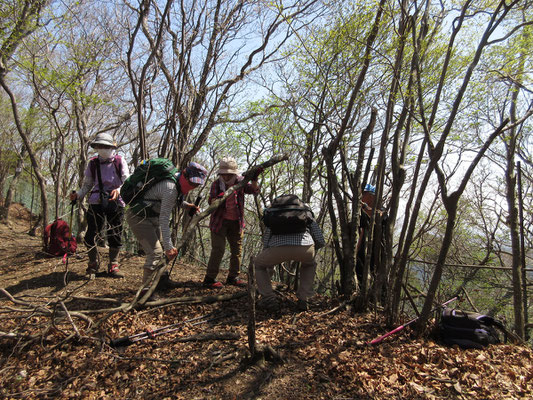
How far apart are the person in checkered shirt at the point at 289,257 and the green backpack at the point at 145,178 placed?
1314mm

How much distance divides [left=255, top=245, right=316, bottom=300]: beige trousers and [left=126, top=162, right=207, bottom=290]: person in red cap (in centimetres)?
95

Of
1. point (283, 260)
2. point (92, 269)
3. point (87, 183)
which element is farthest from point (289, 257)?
point (87, 183)

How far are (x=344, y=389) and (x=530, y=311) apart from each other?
1553 centimetres

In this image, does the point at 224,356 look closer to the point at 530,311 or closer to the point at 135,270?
the point at 135,270

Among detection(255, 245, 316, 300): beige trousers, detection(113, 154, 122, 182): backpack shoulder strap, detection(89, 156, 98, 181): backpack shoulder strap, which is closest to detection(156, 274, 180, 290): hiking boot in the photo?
detection(255, 245, 316, 300): beige trousers

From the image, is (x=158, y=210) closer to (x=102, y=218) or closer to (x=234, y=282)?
(x=102, y=218)

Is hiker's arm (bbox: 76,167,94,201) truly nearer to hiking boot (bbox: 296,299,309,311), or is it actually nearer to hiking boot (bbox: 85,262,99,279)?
hiking boot (bbox: 85,262,99,279)

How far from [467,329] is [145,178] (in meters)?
3.54

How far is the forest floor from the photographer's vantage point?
7.19ft

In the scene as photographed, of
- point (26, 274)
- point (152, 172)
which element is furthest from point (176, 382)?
point (26, 274)

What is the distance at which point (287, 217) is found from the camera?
321 cm

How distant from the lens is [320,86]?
5.06 meters

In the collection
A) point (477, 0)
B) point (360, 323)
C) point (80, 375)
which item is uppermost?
point (477, 0)

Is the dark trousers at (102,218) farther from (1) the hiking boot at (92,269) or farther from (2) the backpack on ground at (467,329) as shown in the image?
(2) the backpack on ground at (467,329)
